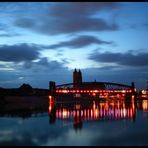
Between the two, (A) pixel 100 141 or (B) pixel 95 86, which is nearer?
(A) pixel 100 141

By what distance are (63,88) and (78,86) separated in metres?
31.5

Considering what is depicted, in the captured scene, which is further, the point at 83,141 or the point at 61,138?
the point at 61,138

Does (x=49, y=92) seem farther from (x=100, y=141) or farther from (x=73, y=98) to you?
(x=100, y=141)

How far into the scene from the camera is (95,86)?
17275 cm

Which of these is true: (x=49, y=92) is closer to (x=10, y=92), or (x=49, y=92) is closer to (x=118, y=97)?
(x=10, y=92)

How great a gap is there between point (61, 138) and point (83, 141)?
3.16 m

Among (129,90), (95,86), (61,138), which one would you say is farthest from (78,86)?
(61,138)

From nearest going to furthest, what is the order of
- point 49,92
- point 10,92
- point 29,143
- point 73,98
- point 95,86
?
1. point 29,143
2. point 10,92
3. point 49,92
4. point 95,86
5. point 73,98

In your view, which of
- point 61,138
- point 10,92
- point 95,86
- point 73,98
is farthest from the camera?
point 73,98

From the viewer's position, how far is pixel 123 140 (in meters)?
27.1

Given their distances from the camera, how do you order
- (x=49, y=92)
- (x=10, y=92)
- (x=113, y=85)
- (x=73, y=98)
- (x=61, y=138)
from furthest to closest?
1. (x=73, y=98)
2. (x=113, y=85)
3. (x=49, y=92)
4. (x=10, y=92)
5. (x=61, y=138)

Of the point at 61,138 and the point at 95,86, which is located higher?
the point at 95,86

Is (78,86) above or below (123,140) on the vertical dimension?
above

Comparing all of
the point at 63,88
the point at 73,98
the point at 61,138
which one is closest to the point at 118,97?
the point at 73,98
